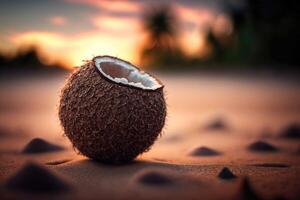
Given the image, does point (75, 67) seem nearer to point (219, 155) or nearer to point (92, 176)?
point (92, 176)

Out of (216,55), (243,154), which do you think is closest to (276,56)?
(216,55)

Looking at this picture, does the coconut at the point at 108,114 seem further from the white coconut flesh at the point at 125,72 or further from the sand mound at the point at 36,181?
the sand mound at the point at 36,181

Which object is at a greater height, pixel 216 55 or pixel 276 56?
pixel 216 55

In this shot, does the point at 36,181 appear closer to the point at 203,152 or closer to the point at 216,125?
the point at 203,152

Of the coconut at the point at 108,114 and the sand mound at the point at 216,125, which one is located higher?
the sand mound at the point at 216,125

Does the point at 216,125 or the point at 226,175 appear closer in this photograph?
the point at 226,175

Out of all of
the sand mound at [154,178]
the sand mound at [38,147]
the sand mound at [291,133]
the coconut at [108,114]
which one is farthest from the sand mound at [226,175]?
the sand mound at [291,133]

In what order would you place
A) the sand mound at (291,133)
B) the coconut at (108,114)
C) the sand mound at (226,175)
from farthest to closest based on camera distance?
the sand mound at (291,133)
the coconut at (108,114)
the sand mound at (226,175)

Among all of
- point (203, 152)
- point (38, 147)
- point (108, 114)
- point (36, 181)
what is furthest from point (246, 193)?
point (38, 147)
